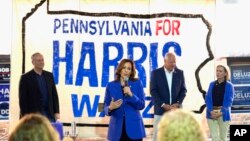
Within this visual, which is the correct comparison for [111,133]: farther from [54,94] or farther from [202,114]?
[202,114]

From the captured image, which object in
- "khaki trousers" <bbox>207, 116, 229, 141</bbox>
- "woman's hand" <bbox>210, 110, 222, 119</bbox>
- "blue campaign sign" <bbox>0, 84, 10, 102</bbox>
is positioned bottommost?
"khaki trousers" <bbox>207, 116, 229, 141</bbox>

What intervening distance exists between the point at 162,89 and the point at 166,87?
0.19 ft

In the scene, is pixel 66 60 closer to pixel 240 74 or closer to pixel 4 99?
pixel 4 99

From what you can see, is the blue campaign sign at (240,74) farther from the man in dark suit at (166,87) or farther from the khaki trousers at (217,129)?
the man in dark suit at (166,87)

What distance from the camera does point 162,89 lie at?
786 cm

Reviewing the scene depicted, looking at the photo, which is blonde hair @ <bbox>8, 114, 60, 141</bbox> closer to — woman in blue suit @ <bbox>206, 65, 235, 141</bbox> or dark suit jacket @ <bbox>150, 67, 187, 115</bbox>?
dark suit jacket @ <bbox>150, 67, 187, 115</bbox>

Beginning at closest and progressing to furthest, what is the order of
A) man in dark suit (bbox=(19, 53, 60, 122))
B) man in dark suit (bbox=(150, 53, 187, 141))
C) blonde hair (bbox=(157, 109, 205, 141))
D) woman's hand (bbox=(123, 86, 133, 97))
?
blonde hair (bbox=(157, 109, 205, 141)) < woman's hand (bbox=(123, 86, 133, 97)) < man in dark suit (bbox=(19, 53, 60, 122)) < man in dark suit (bbox=(150, 53, 187, 141))

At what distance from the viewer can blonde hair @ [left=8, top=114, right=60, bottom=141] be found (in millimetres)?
3111

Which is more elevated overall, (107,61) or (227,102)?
(107,61)

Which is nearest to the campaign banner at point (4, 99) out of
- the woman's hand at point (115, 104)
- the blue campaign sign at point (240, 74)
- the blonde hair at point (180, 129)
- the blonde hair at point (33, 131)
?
the woman's hand at point (115, 104)

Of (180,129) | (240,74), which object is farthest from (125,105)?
(180,129)

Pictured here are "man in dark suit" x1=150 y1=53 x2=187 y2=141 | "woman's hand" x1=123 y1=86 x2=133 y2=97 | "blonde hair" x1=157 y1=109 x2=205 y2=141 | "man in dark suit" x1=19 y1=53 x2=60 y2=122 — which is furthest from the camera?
"man in dark suit" x1=150 y1=53 x2=187 y2=141

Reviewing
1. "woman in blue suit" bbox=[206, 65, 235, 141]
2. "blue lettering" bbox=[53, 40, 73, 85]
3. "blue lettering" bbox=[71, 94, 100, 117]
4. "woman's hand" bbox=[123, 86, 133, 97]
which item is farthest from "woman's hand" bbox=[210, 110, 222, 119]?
"blue lettering" bbox=[53, 40, 73, 85]

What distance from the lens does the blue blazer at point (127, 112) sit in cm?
666
